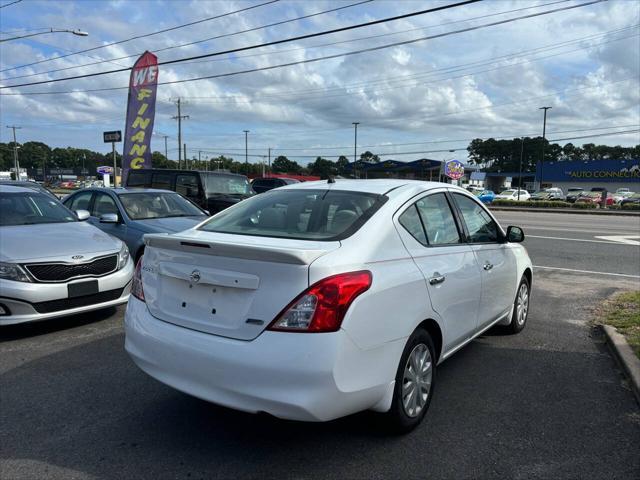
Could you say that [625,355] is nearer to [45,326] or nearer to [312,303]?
[312,303]

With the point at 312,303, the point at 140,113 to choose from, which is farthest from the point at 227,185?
the point at 312,303

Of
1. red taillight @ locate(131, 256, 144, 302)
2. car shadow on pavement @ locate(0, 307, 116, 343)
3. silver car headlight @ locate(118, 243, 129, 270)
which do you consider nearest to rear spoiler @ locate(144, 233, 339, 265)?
red taillight @ locate(131, 256, 144, 302)

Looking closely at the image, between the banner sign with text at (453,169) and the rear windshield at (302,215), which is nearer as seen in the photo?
the rear windshield at (302,215)

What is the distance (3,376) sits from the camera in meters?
4.18

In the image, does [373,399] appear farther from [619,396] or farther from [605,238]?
[605,238]

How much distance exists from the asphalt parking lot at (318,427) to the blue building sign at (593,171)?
71.2 meters

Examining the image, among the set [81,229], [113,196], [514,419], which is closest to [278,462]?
[514,419]

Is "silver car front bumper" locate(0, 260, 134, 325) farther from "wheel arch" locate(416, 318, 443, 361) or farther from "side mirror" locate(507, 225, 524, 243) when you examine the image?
"side mirror" locate(507, 225, 524, 243)

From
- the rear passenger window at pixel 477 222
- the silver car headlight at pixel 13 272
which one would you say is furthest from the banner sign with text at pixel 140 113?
the rear passenger window at pixel 477 222

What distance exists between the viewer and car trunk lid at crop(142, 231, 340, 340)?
2697 mm

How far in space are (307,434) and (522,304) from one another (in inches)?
129

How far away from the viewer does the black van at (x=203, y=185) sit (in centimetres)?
1265

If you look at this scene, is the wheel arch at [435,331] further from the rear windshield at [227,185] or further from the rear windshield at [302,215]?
the rear windshield at [227,185]

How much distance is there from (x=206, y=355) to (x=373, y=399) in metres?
0.97
